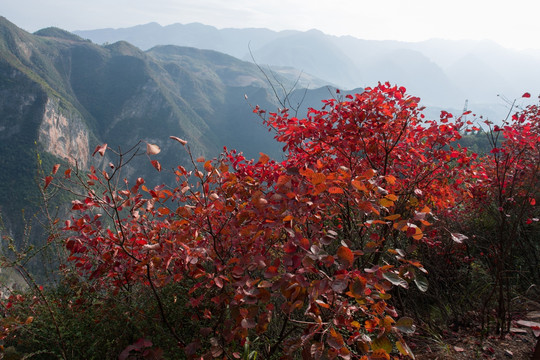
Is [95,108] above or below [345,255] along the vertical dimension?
above

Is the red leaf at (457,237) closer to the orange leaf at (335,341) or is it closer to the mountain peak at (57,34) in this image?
the orange leaf at (335,341)

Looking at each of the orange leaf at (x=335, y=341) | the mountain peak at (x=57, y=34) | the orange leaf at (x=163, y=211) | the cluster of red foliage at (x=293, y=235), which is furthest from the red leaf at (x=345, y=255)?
the mountain peak at (x=57, y=34)

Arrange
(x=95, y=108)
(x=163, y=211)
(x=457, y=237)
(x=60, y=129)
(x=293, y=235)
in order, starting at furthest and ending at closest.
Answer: (x=95, y=108) < (x=60, y=129) < (x=163, y=211) < (x=457, y=237) < (x=293, y=235)

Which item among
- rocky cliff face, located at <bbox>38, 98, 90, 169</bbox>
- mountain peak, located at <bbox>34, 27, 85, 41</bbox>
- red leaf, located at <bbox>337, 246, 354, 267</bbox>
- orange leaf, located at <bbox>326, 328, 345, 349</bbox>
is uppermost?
mountain peak, located at <bbox>34, 27, 85, 41</bbox>

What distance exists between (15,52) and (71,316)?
143 m

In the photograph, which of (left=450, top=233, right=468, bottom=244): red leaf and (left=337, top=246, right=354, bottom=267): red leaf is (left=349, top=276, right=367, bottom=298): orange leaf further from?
(left=450, top=233, right=468, bottom=244): red leaf

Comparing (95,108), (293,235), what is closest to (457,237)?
(293,235)

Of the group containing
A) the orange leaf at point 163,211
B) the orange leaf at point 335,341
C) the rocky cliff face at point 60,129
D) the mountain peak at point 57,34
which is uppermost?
the mountain peak at point 57,34

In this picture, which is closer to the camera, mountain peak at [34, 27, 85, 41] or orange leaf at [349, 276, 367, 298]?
orange leaf at [349, 276, 367, 298]

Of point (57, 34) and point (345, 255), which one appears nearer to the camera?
point (345, 255)

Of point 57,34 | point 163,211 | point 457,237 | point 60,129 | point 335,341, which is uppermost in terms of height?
point 57,34

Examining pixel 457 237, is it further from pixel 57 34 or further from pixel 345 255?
pixel 57 34

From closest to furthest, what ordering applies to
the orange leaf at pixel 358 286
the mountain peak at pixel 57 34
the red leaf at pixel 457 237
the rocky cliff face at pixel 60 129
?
the orange leaf at pixel 358 286
the red leaf at pixel 457 237
the rocky cliff face at pixel 60 129
the mountain peak at pixel 57 34

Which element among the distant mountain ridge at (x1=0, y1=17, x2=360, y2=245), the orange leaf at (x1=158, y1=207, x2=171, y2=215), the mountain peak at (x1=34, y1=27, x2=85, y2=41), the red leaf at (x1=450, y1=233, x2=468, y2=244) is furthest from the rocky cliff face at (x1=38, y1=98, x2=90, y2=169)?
the red leaf at (x1=450, y1=233, x2=468, y2=244)
